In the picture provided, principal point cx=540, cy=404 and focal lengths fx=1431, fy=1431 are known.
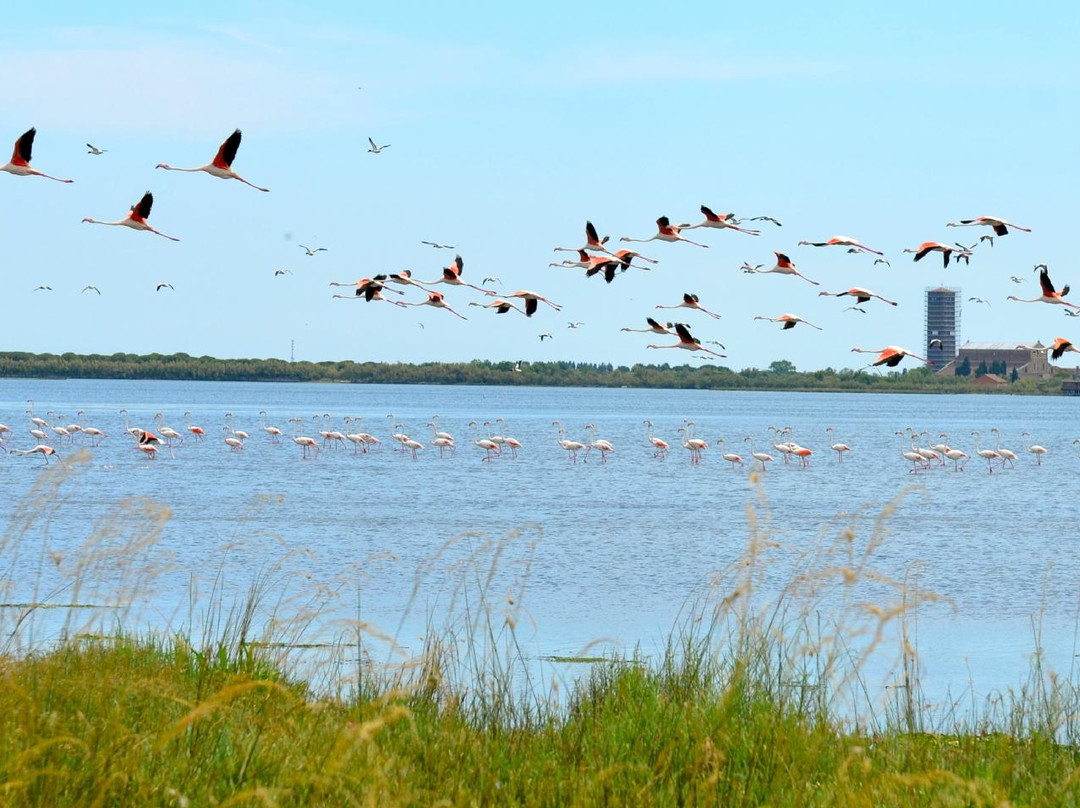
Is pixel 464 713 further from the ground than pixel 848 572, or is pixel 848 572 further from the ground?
pixel 848 572

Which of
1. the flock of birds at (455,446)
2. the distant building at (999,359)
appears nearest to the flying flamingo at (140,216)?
the flock of birds at (455,446)

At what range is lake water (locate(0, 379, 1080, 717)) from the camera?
12.0m

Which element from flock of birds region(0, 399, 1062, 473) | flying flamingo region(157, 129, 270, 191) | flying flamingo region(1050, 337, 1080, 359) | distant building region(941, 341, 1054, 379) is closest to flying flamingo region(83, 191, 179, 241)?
flying flamingo region(157, 129, 270, 191)

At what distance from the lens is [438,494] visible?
1252 inches

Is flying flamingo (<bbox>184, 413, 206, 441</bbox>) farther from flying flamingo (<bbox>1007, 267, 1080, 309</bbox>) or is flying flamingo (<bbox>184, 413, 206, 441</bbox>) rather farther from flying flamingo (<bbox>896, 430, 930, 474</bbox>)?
flying flamingo (<bbox>1007, 267, 1080, 309</bbox>)

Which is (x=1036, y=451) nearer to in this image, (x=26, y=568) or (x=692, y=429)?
(x=692, y=429)

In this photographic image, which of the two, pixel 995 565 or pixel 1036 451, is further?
pixel 1036 451

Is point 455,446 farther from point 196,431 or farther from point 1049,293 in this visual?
point 1049,293

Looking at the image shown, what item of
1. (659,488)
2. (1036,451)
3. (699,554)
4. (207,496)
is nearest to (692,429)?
(1036,451)

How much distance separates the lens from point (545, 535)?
2311 centimetres

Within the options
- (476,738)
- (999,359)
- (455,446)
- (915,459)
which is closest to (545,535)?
(476,738)

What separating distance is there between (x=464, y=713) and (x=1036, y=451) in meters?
44.8

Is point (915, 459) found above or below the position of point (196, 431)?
below

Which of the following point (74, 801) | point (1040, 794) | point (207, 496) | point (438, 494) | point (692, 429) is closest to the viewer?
point (74, 801)
